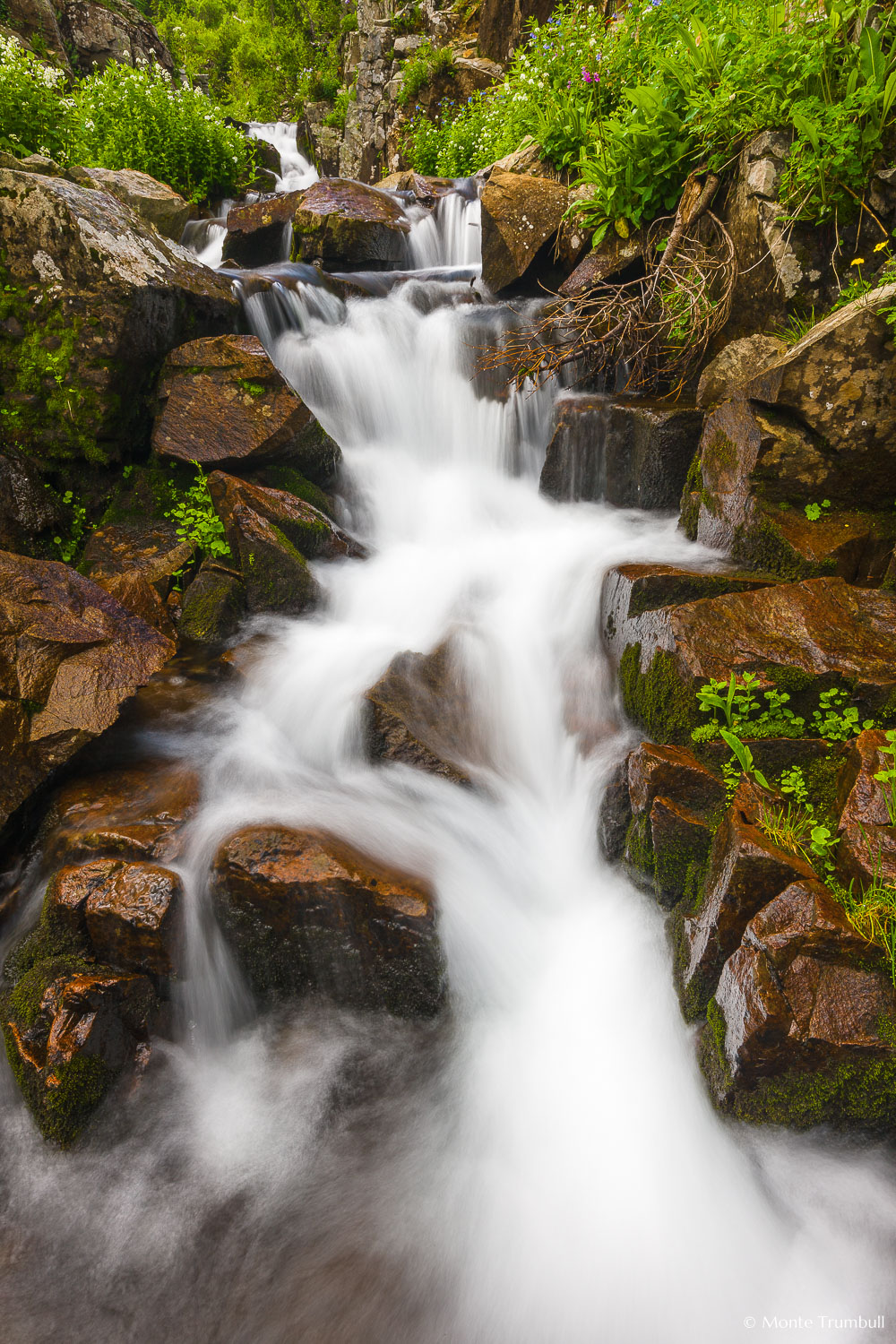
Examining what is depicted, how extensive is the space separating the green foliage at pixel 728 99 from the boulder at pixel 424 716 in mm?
3849

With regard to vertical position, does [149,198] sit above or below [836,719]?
above

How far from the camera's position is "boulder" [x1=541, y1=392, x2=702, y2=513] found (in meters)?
4.66

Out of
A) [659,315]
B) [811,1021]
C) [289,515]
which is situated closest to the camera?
[811,1021]

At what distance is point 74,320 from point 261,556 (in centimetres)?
213

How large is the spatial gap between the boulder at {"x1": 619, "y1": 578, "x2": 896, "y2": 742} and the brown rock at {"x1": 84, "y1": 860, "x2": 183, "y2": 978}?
2.35 meters

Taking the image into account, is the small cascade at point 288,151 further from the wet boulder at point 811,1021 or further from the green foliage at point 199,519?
the wet boulder at point 811,1021

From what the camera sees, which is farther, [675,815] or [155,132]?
[155,132]

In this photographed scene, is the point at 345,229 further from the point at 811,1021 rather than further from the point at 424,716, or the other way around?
the point at 811,1021

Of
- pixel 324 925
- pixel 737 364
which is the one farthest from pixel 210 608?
pixel 737 364

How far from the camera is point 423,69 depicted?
13.7 metres

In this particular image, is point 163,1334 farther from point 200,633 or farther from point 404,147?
point 404,147

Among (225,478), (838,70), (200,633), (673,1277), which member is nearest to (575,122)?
(838,70)

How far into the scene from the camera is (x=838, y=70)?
13.7 feet

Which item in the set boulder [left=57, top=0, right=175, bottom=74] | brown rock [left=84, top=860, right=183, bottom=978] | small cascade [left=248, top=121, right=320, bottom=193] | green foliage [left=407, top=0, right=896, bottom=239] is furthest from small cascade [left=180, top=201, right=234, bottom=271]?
boulder [left=57, top=0, right=175, bottom=74]
